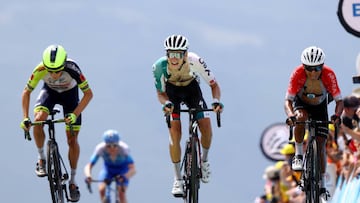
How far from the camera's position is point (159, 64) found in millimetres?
23969

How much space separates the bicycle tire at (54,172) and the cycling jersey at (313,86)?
3.97 m

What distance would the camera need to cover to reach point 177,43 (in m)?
23.7

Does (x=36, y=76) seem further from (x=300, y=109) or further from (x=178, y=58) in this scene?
(x=300, y=109)

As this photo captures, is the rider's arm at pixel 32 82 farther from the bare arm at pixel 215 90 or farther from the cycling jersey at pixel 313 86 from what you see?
the cycling jersey at pixel 313 86

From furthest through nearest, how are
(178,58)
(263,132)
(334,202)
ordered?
1. (263,132)
2. (334,202)
3. (178,58)

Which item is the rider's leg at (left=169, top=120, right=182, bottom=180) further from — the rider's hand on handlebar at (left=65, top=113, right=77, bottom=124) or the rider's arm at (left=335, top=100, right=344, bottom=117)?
the rider's arm at (left=335, top=100, right=344, bottom=117)

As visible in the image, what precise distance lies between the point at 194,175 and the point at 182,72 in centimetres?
170

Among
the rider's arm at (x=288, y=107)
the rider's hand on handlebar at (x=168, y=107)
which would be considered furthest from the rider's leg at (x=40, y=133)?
the rider's arm at (x=288, y=107)

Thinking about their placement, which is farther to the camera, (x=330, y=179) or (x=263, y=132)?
(x=263, y=132)

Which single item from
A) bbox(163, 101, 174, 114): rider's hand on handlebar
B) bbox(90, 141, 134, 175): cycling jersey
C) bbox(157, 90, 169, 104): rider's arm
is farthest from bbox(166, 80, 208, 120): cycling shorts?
bbox(90, 141, 134, 175): cycling jersey

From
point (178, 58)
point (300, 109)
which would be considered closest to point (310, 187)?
point (300, 109)

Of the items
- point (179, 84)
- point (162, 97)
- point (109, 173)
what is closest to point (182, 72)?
point (179, 84)

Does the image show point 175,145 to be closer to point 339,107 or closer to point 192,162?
point 192,162

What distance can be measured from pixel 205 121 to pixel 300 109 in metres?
1.61
